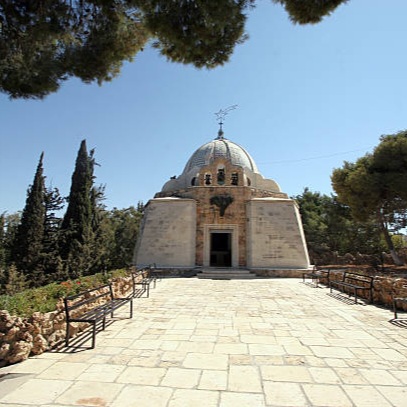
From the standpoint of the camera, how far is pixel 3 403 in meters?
2.54

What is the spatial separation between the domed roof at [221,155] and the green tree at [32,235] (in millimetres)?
10137

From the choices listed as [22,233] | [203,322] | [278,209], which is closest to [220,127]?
[278,209]

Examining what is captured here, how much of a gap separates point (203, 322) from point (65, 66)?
594cm

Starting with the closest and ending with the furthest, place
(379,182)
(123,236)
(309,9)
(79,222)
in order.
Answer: (309,9) → (379,182) → (79,222) → (123,236)

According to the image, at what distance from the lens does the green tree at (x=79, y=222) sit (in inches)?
598

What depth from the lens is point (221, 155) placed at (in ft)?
67.9

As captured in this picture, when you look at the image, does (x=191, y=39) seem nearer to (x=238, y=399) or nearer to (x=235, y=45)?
(x=235, y=45)

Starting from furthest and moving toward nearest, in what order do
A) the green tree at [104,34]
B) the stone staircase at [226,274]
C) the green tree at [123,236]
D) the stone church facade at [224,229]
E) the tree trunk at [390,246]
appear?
the green tree at [123,236] → the tree trunk at [390,246] → the stone church facade at [224,229] → the stone staircase at [226,274] → the green tree at [104,34]

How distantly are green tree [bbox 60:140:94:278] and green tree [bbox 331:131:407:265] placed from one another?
49.7 ft

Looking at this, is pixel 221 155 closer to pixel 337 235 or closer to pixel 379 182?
pixel 379 182

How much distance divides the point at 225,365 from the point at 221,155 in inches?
713

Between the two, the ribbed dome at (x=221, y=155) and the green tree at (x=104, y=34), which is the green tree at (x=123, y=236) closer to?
the ribbed dome at (x=221, y=155)

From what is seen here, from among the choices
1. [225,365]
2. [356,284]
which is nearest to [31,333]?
[225,365]

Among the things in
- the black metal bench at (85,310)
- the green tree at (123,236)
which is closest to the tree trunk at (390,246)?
the black metal bench at (85,310)
